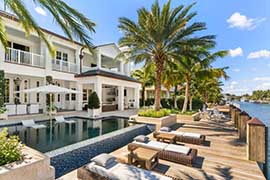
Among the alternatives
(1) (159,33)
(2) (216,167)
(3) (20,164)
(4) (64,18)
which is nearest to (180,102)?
(1) (159,33)

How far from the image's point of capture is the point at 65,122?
14586mm

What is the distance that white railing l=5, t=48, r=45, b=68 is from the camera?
1623 centimetres

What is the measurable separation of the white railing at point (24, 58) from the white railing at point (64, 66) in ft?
5.02

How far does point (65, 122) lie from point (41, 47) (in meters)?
9.53

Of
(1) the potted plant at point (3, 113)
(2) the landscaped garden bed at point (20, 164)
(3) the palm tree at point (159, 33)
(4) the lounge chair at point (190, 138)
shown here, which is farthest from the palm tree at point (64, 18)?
(1) the potted plant at point (3, 113)

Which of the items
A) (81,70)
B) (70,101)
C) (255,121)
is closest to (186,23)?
(255,121)

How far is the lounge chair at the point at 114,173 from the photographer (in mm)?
4637

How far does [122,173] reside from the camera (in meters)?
4.79

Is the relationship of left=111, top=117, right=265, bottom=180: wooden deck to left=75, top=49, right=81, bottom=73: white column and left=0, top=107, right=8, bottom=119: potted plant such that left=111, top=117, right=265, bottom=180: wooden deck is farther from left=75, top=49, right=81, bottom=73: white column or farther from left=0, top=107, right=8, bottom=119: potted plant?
left=75, top=49, right=81, bottom=73: white column

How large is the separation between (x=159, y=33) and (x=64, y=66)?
1272 centimetres

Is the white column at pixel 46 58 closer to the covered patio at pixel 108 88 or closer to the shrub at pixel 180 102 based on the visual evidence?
the covered patio at pixel 108 88

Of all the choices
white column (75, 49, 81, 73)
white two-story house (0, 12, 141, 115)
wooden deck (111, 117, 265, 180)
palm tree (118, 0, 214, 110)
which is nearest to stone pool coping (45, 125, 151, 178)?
wooden deck (111, 117, 265, 180)

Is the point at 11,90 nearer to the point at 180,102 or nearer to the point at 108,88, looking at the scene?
the point at 108,88

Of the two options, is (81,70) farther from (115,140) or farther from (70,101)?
(115,140)
